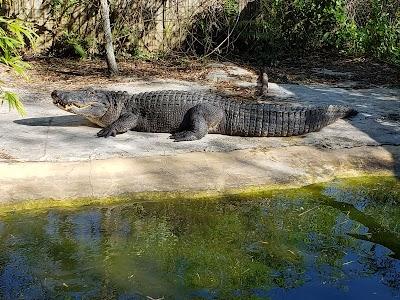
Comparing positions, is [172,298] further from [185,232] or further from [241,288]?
[185,232]

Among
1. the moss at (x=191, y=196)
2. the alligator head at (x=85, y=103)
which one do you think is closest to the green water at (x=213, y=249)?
the moss at (x=191, y=196)

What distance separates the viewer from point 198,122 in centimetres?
616

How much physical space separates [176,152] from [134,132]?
0.95 m

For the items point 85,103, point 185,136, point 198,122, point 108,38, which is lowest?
point 185,136

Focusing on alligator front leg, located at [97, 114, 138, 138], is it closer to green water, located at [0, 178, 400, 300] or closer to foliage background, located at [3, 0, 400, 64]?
green water, located at [0, 178, 400, 300]

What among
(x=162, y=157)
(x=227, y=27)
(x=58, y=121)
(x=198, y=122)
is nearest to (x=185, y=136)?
(x=198, y=122)

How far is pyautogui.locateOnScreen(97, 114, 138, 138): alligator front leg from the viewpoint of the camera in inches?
240

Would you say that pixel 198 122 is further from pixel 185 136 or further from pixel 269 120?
pixel 269 120

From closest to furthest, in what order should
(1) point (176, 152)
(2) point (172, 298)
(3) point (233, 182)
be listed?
1. (2) point (172, 298)
2. (3) point (233, 182)
3. (1) point (176, 152)

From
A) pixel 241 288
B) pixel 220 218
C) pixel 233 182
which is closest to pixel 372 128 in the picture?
pixel 233 182

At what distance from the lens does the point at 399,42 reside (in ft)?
34.5

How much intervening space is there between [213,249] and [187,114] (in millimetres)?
2636

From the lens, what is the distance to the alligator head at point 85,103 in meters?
6.37

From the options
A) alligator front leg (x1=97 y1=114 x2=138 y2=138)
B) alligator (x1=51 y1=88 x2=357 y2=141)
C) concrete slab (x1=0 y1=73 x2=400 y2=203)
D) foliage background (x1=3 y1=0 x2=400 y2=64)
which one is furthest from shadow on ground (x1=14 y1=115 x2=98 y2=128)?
foliage background (x1=3 y1=0 x2=400 y2=64)
